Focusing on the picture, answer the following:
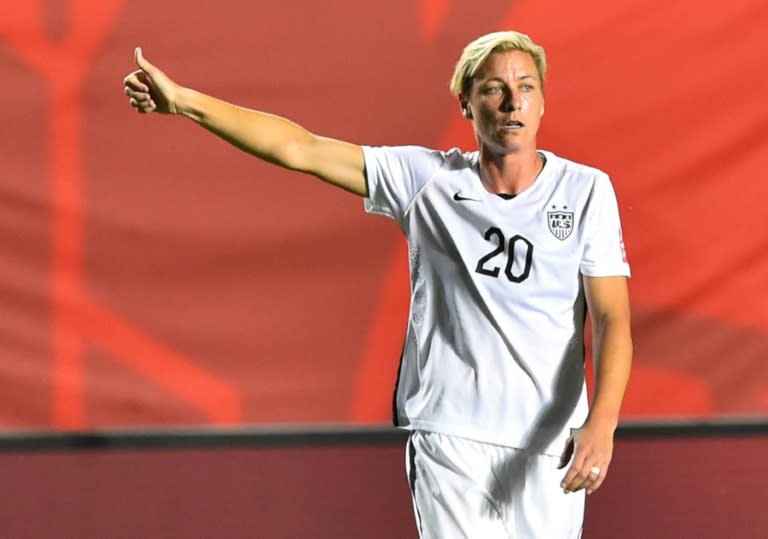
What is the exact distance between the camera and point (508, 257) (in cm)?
189

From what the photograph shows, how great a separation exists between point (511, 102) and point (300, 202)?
3.54 ft

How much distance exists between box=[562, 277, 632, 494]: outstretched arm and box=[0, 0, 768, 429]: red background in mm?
1053

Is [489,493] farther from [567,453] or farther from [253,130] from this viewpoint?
[253,130]

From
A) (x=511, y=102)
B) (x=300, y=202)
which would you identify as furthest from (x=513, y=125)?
(x=300, y=202)

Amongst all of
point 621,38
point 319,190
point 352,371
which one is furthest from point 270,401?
point 621,38

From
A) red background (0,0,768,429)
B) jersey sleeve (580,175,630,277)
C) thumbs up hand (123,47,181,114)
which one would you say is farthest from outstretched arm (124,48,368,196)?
red background (0,0,768,429)

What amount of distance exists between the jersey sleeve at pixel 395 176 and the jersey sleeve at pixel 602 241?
0.26 meters

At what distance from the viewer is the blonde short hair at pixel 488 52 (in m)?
1.91

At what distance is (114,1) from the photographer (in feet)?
9.30

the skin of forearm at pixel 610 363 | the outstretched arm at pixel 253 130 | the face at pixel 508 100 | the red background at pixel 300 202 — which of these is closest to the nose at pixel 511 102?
the face at pixel 508 100

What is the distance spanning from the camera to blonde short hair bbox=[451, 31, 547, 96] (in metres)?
1.91

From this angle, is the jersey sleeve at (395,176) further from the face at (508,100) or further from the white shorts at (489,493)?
the white shorts at (489,493)

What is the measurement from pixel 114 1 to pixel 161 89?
1.15 metres

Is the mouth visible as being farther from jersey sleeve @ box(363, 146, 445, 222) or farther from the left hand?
the left hand
